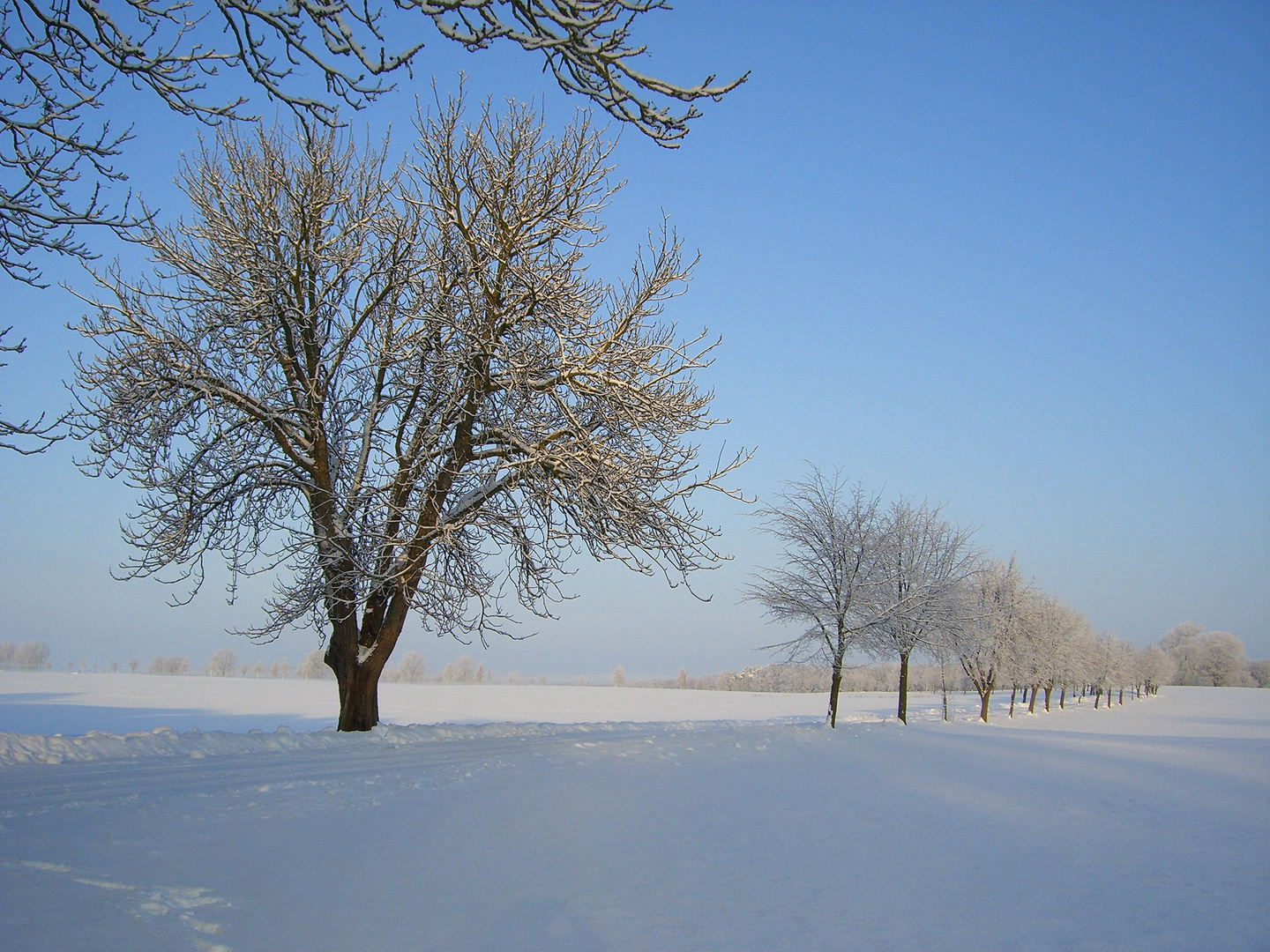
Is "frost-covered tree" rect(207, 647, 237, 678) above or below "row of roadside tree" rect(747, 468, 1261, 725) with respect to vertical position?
below

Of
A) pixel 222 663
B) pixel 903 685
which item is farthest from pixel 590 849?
pixel 222 663

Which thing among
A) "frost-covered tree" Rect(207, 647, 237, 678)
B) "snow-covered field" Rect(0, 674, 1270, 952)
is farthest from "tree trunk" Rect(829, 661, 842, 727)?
"frost-covered tree" Rect(207, 647, 237, 678)

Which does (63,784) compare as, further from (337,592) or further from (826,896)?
(826,896)

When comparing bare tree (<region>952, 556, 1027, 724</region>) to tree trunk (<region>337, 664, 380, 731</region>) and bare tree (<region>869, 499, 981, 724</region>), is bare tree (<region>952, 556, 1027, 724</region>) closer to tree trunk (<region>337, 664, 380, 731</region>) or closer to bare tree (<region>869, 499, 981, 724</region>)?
bare tree (<region>869, 499, 981, 724</region>)

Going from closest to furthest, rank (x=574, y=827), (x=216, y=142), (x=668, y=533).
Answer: (x=574, y=827) → (x=668, y=533) → (x=216, y=142)

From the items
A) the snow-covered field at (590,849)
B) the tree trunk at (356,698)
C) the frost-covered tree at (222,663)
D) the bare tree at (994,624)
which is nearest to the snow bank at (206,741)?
the snow-covered field at (590,849)

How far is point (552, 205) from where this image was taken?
11250 millimetres

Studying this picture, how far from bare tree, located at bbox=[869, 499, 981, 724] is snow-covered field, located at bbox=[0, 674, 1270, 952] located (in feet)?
32.2

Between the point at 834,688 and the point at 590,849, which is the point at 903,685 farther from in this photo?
the point at 590,849

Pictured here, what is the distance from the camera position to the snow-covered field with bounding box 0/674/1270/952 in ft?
13.1

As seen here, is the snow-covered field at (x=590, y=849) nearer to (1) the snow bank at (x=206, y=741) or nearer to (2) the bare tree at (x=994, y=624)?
(1) the snow bank at (x=206, y=741)

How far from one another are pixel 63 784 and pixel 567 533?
6404mm

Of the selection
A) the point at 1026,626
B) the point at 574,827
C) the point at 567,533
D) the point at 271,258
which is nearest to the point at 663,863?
the point at 574,827

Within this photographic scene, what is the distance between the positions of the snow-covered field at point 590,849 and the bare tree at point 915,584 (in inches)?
387
